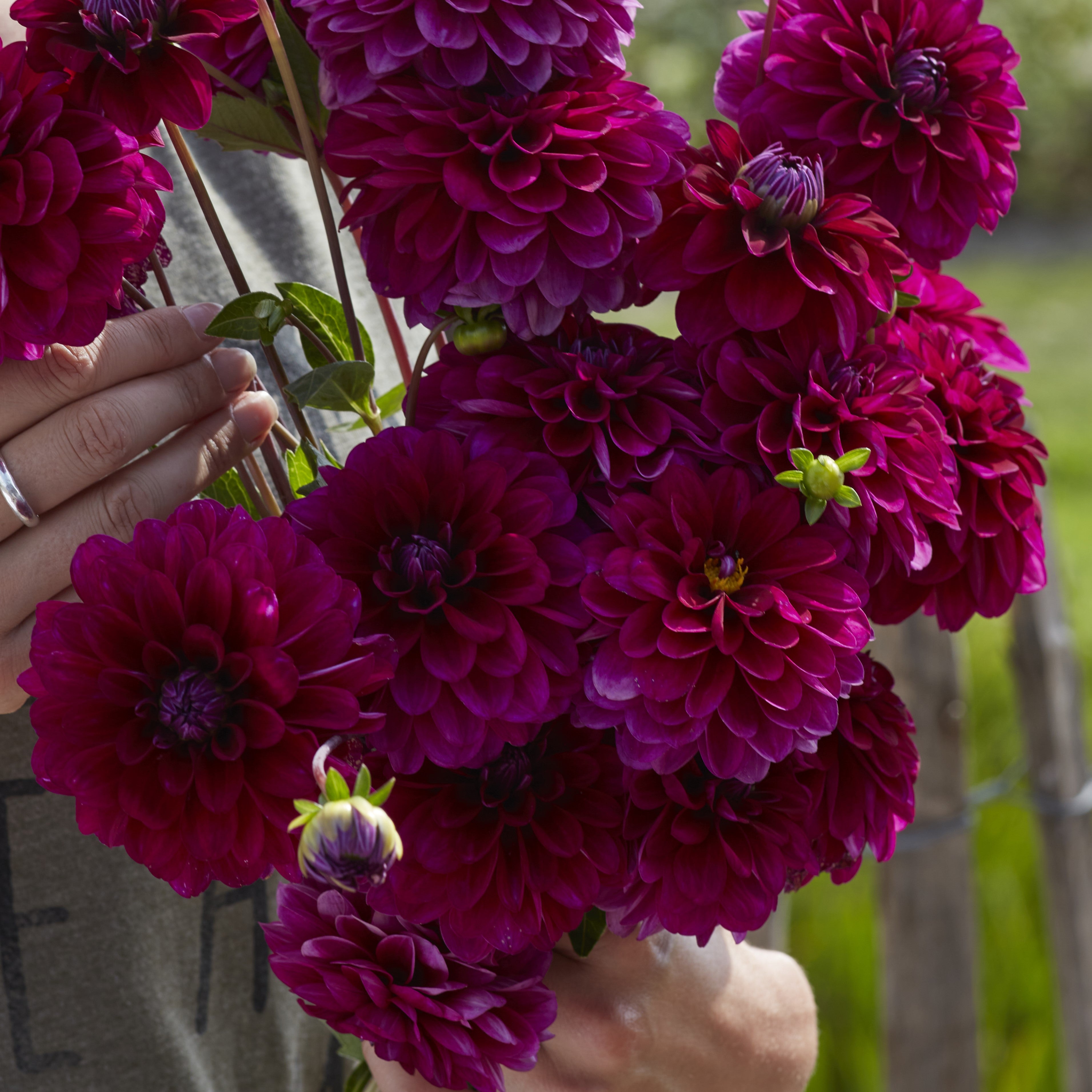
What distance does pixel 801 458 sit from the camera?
30cm

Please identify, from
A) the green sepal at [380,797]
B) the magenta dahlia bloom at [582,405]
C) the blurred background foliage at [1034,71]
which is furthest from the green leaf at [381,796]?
the blurred background foliage at [1034,71]

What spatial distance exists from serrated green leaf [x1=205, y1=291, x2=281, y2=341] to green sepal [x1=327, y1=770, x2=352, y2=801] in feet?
0.49

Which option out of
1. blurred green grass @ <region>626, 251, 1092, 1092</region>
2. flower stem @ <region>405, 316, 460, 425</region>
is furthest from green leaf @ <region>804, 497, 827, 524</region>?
blurred green grass @ <region>626, 251, 1092, 1092</region>

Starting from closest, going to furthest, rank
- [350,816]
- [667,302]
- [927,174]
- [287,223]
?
[350,816] → [927,174] → [287,223] → [667,302]

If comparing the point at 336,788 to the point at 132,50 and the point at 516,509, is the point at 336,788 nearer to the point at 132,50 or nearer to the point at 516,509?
the point at 516,509

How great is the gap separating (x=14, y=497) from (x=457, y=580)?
5.7 inches

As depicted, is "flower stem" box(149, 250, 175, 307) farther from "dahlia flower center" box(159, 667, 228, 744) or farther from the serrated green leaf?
"dahlia flower center" box(159, 667, 228, 744)

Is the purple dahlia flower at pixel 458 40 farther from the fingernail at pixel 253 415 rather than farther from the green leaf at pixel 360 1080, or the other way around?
the green leaf at pixel 360 1080

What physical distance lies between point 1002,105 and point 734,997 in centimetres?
36

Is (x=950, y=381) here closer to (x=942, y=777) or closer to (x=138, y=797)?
(x=138, y=797)

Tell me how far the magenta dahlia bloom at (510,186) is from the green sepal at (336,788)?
0.13m

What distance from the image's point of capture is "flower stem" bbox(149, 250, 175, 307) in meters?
0.35

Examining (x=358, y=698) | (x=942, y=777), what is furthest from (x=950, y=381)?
(x=942, y=777)

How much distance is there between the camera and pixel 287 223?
61 centimetres
